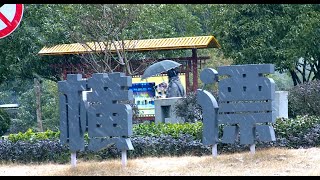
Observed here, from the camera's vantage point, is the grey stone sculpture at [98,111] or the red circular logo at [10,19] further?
the grey stone sculpture at [98,111]

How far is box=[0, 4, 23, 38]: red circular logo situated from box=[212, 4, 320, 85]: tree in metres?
14.9

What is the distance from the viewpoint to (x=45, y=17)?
925 inches

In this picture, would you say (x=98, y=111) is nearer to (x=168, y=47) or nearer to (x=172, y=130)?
(x=172, y=130)

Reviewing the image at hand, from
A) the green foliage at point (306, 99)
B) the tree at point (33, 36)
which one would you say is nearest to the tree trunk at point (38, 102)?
the tree at point (33, 36)

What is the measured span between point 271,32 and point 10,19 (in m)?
15.4

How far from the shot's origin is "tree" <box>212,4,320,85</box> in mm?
21484

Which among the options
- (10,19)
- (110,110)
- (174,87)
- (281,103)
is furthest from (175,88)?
(10,19)

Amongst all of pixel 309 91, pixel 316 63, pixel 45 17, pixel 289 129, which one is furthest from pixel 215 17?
pixel 289 129

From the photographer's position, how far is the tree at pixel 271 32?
21.5m

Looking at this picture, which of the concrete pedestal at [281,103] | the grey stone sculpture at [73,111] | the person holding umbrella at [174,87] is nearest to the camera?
the grey stone sculpture at [73,111]

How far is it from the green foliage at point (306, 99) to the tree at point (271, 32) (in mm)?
4932

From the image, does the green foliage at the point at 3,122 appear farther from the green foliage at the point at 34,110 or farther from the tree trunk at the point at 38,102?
the green foliage at the point at 34,110

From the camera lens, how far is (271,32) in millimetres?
21875

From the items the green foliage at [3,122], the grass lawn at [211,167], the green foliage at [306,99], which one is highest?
the green foliage at [306,99]
